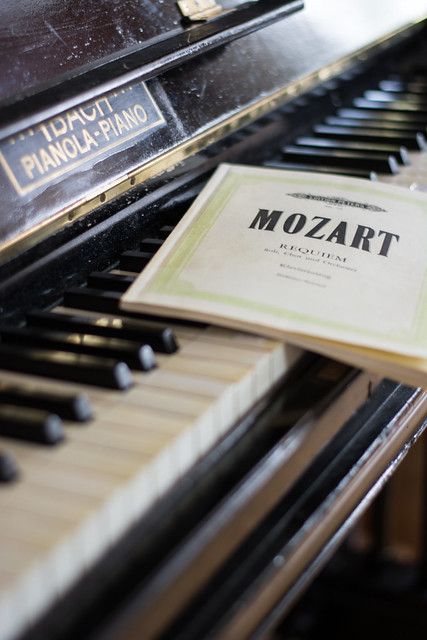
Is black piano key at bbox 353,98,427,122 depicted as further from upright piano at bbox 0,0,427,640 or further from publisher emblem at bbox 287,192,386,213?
publisher emblem at bbox 287,192,386,213

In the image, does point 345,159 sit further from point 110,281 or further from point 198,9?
point 110,281

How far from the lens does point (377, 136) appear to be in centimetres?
161

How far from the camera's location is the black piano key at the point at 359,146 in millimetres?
1520

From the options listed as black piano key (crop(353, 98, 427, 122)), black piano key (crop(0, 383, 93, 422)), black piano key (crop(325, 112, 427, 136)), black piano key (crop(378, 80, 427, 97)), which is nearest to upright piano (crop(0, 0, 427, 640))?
black piano key (crop(0, 383, 93, 422))

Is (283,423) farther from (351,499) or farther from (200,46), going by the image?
(200,46)

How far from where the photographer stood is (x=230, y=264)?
1.04 meters

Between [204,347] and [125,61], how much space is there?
428 millimetres

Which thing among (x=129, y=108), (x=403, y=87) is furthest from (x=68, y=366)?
(x=403, y=87)

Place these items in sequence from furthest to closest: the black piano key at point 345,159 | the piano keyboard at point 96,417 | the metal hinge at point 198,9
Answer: the black piano key at point 345,159 < the metal hinge at point 198,9 < the piano keyboard at point 96,417

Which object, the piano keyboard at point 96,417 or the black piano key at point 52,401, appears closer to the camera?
the piano keyboard at point 96,417

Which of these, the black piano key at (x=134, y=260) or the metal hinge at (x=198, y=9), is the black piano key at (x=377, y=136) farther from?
the black piano key at (x=134, y=260)

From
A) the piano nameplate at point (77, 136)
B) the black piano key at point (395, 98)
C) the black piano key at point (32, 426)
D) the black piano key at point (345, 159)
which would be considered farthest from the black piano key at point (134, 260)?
the black piano key at point (395, 98)

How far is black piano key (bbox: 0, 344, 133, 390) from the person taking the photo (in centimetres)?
83

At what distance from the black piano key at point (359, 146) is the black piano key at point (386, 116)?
0.51 ft
